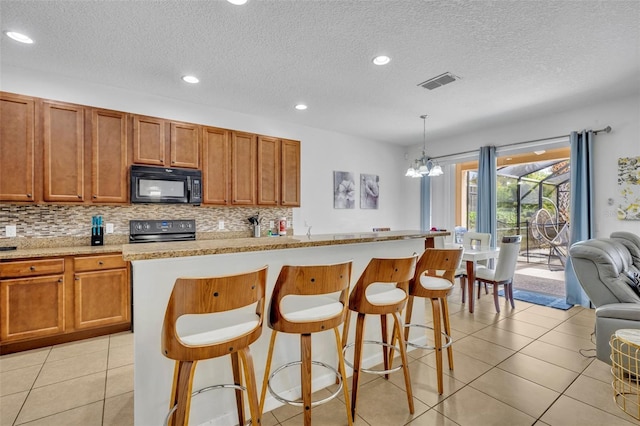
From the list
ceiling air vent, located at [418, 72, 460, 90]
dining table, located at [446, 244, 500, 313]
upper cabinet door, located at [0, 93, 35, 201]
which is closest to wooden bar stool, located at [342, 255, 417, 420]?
ceiling air vent, located at [418, 72, 460, 90]

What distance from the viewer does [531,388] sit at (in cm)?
221

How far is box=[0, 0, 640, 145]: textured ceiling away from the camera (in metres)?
2.18

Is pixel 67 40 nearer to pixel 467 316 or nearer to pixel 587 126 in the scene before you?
pixel 467 316

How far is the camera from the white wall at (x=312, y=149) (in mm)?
3174

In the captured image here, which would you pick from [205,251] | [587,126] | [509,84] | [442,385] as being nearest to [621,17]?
[509,84]

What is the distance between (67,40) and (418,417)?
390cm

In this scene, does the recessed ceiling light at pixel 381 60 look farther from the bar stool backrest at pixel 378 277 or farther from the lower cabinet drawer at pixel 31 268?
the lower cabinet drawer at pixel 31 268

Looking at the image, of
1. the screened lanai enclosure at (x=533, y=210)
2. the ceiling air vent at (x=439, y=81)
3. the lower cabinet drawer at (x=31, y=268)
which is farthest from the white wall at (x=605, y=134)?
the lower cabinet drawer at (x=31, y=268)

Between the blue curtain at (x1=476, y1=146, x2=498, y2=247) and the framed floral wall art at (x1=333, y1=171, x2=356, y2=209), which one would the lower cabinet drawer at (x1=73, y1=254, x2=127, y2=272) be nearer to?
the framed floral wall art at (x1=333, y1=171, x2=356, y2=209)

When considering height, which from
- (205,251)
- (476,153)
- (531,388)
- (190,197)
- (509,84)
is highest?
(509,84)

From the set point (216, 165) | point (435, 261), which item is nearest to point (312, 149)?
point (216, 165)

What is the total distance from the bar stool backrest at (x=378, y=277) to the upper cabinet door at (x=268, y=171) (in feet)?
8.64

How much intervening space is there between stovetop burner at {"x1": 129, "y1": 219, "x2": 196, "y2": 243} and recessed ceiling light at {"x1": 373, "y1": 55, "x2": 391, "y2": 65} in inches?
114

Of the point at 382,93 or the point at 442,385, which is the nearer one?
the point at 442,385
